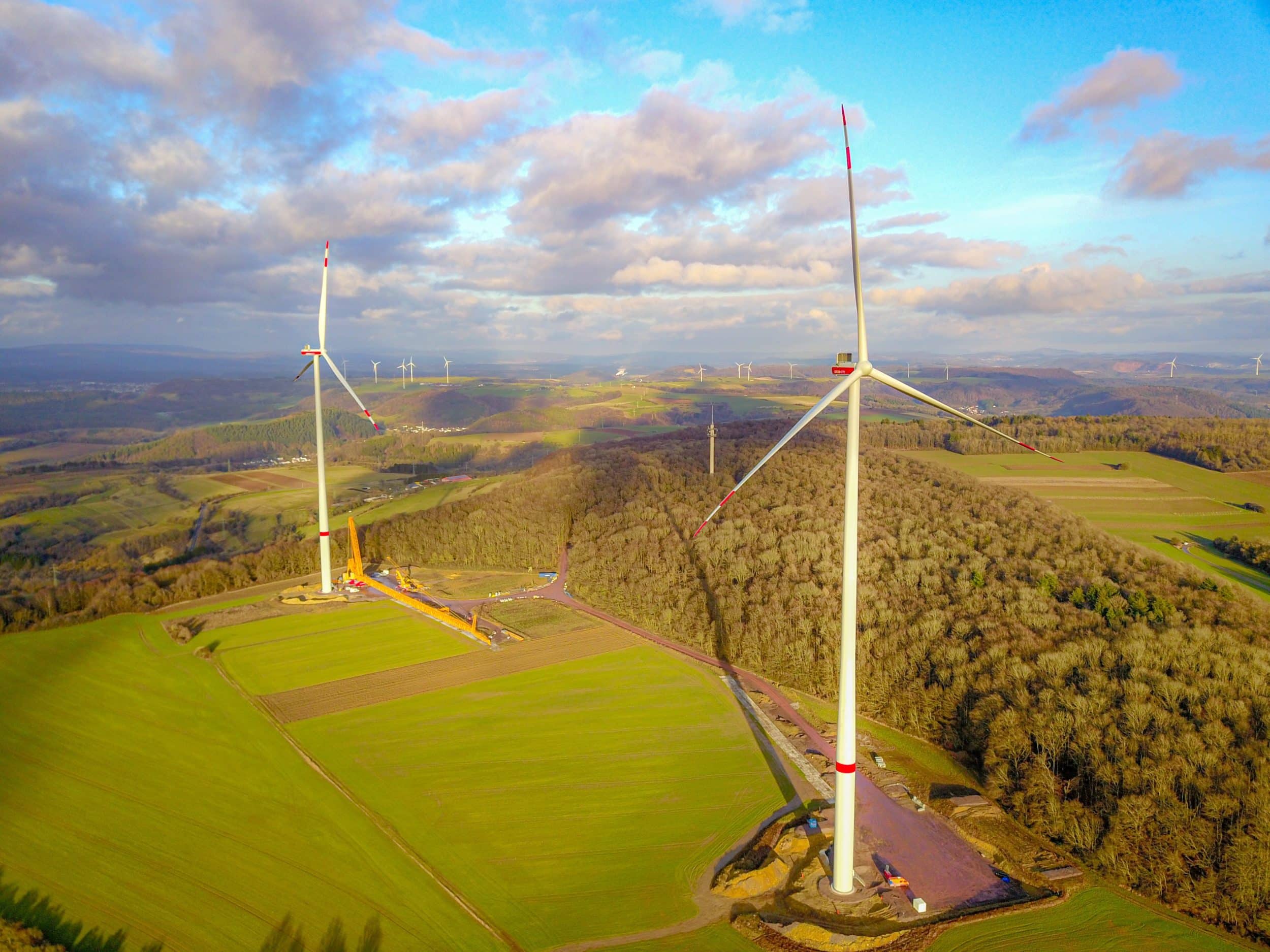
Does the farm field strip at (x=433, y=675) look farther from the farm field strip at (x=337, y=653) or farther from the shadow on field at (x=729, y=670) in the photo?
the shadow on field at (x=729, y=670)

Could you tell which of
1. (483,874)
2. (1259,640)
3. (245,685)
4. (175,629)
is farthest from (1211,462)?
(175,629)

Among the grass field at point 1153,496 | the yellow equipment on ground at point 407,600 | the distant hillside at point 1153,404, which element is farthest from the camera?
the distant hillside at point 1153,404

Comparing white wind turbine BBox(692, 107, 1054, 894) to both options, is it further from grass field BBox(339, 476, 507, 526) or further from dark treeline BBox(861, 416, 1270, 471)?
grass field BBox(339, 476, 507, 526)

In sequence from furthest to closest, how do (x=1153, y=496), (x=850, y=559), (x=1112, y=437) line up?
(x=1112, y=437) → (x=1153, y=496) → (x=850, y=559)

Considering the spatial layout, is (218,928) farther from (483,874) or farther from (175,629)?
(175,629)

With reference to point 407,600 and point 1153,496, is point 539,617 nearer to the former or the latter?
point 407,600

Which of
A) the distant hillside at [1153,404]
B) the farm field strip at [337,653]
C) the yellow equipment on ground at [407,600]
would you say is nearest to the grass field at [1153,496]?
the yellow equipment on ground at [407,600]

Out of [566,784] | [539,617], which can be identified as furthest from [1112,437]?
[566,784]

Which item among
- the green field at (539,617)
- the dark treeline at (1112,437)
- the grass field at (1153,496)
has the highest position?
the dark treeline at (1112,437)
